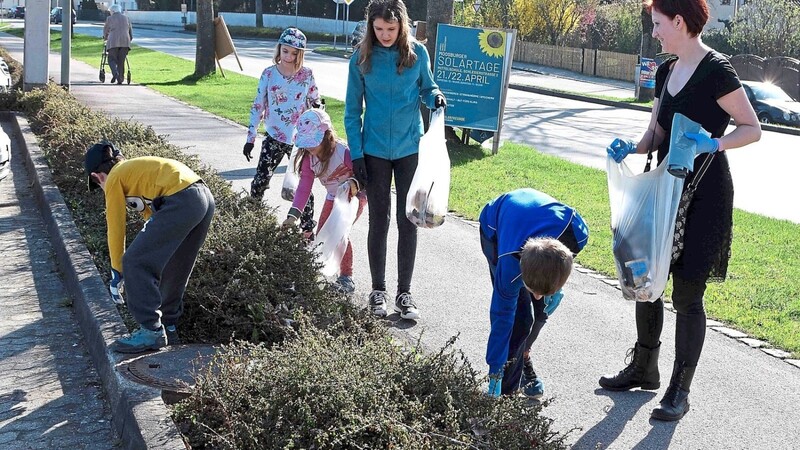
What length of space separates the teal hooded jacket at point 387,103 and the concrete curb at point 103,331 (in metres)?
1.83

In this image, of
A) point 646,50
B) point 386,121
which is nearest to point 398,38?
point 386,121

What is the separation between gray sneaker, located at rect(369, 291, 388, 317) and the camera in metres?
6.28

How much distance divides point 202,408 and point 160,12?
263 ft

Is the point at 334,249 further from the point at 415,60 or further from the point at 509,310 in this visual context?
the point at 509,310

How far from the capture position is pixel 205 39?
85.0 feet

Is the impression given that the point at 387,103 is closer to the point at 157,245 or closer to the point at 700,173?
the point at 157,245

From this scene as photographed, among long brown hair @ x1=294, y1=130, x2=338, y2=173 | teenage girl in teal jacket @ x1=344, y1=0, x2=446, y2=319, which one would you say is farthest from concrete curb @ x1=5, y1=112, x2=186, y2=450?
teenage girl in teal jacket @ x1=344, y1=0, x2=446, y2=319

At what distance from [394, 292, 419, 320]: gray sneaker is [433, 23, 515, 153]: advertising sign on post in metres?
8.11

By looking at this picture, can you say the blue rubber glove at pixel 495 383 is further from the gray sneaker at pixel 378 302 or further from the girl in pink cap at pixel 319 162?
the girl in pink cap at pixel 319 162

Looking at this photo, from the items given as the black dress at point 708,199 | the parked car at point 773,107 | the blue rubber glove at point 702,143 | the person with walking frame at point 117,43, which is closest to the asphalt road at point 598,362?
the black dress at point 708,199

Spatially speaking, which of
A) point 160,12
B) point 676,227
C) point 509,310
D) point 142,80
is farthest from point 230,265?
point 160,12

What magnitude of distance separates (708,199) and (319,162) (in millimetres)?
2684

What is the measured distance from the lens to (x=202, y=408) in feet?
13.6

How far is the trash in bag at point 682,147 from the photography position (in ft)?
14.9
